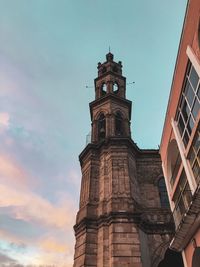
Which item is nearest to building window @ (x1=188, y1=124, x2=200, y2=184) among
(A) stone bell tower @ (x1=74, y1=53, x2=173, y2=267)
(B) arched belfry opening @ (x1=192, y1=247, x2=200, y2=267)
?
(B) arched belfry opening @ (x1=192, y1=247, x2=200, y2=267)

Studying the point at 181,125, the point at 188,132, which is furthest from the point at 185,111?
the point at 188,132

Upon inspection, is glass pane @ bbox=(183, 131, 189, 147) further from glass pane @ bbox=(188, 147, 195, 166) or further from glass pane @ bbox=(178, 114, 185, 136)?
glass pane @ bbox=(188, 147, 195, 166)

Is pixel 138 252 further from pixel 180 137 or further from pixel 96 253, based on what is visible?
pixel 180 137

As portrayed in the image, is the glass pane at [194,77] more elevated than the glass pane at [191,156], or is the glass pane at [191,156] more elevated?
the glass pane at [194,77]

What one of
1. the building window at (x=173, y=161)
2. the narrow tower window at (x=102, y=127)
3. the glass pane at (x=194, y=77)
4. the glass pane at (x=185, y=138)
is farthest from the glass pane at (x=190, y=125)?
the narrow tower window at (x=102, y=127)

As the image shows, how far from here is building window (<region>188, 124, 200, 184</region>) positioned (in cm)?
998

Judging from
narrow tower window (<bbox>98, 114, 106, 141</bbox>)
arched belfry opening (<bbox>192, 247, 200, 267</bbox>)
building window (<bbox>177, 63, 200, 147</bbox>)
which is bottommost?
arched belfry opening (<bbox>192, 247, 200, 267</bbox>)

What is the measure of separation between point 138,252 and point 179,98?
7.47m

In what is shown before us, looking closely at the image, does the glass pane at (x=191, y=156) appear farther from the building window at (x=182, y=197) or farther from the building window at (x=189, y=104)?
the building window at (x=182, y=197)

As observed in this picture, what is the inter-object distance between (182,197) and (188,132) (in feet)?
9.45

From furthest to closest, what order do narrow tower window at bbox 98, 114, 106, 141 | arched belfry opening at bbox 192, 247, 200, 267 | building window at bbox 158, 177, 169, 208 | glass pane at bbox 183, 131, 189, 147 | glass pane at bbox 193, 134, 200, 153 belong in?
narrow tower window at bbox 98, 114, 106, 141, building window at bbox 158, 177, 169, 208, glass pane at bbox 183, 131, 189, 147, arched belfry opening at bbox 192, 247, 200, 267, glass pane at bbox 193, 134, 200, 153

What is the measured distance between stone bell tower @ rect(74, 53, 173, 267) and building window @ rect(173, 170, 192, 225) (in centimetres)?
295

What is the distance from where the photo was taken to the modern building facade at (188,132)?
940 centimetres

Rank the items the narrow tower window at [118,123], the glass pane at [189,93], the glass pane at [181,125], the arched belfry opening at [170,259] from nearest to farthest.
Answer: the glass pane at [189,93]
the glass pane at [181,125]
the arched belfry opening at [170,259]
the narrow tower window at [118,123]
